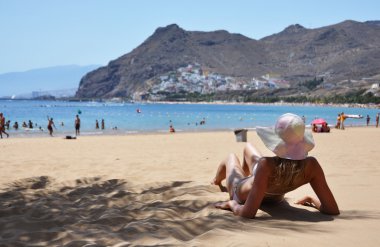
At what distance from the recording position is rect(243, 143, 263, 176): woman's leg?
4.44 meters

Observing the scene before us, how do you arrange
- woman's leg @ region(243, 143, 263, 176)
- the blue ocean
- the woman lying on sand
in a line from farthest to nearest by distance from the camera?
the blue ocean
woman's leg @ region(243, 143, 263, 176)
the woman lying on sand

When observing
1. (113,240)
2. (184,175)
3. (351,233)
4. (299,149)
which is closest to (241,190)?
(299,149)

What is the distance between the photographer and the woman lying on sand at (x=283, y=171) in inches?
139

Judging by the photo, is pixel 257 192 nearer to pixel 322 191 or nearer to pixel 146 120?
pixel 322 191

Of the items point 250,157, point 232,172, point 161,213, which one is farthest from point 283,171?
point 161,213

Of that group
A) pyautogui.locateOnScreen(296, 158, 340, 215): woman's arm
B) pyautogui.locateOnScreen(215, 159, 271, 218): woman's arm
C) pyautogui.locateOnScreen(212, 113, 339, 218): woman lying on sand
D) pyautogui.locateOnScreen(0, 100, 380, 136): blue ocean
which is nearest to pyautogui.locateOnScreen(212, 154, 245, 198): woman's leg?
pyautogui.locateOnScreen(212, 113, 339, 218): woman lying on sand

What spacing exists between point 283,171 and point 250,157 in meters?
0.89

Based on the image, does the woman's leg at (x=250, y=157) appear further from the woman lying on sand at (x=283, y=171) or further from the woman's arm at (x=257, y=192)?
the woman's arm at (x=257, y=192)

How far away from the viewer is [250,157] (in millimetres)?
4539

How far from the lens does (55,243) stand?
3.27 meters

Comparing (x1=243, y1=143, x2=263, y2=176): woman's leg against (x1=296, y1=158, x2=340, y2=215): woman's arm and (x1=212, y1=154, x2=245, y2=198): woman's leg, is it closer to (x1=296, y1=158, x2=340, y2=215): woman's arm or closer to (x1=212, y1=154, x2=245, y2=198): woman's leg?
(x1=212, y1=154, x2=245, y2=198): woman's leg

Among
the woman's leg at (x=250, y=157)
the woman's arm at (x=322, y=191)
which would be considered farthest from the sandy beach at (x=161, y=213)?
the woman's leg at (x=250, y=157)

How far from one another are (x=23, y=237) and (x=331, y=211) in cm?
270

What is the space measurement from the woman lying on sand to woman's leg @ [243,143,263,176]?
1.17 ft
